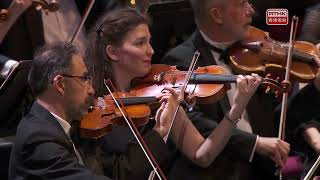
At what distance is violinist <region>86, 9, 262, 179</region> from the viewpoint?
7.21 ft

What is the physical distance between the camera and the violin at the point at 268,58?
246 cm

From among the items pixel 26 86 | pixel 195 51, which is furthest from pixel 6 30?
pixel 195 51

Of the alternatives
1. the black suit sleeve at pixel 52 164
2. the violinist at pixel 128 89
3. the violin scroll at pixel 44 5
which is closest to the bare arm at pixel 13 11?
the violin scroll at pixel 44 5

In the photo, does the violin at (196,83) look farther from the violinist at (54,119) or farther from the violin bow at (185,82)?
the violinist at (54,119)

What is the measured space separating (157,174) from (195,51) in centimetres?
71

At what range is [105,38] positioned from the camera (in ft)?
8.01

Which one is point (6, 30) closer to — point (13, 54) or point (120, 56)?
point (13, 54)

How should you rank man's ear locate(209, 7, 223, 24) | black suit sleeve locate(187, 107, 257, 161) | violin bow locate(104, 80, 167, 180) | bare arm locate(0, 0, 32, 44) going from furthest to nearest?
bare arm locate(0, 0, 32, 44), man's ear locate(209, 7, 223, 24), black suit sleeve locate(187, 107, 257, 161), violin bow locate(104, 80, 167, 180)

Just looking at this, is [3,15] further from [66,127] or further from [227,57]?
[227,57]

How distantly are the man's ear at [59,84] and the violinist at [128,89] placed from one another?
28 cm

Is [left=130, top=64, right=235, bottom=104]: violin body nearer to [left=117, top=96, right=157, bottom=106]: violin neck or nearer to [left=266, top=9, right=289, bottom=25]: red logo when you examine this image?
[left=117, top=96, right=157, bottom=106]: violin neck

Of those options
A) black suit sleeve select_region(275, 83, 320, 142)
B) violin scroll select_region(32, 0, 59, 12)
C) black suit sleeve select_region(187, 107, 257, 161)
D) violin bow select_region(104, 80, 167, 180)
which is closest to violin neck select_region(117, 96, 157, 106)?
violin bow select_region(104, 80, 167, 180)

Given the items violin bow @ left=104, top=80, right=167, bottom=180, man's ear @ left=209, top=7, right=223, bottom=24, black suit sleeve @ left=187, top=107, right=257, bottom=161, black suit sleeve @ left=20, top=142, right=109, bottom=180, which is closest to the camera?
black suit sleeve @ left=20, top=142, right=109, bottom=180

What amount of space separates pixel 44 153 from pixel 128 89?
60 centimetres
